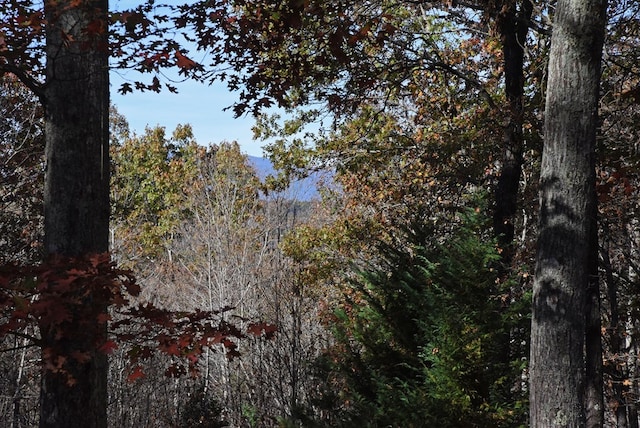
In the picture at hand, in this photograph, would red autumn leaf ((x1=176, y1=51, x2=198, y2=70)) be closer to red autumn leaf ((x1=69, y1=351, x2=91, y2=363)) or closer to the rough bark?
red autumn leaf ((x1=69, y1=351, x2=91, y2=363))

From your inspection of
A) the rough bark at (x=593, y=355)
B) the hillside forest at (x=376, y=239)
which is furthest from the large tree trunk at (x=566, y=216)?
the rough bark at (x=593, y=355)

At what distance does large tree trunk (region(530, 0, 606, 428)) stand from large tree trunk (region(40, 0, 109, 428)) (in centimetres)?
308

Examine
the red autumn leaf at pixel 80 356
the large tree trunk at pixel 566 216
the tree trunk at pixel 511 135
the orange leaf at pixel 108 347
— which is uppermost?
the tree trunk at pixel 511 135

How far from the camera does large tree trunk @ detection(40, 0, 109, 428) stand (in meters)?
4.42

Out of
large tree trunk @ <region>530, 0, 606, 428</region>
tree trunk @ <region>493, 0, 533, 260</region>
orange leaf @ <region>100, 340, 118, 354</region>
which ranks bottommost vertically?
orange leaf @ <region>100, 340, 118, 354</region>

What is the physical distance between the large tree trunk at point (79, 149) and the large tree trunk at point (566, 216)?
308 cm

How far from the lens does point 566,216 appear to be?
4.76 meters

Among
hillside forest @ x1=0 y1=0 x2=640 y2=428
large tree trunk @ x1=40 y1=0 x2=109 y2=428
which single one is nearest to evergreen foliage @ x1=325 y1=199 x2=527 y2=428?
hillside forest @ x1=0 y1=0 x2=640 y2=428

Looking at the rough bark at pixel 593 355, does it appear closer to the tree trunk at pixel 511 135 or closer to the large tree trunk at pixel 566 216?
the tree trunk at pixel 511 135

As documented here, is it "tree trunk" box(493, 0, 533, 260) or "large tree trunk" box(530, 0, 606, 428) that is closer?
"large tree trunk" box(530, 0, 606, 428)

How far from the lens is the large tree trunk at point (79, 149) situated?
442 cm

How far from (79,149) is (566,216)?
11.4 ft

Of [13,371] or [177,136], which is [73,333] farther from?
[177,136]

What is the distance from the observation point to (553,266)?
15.6ft
